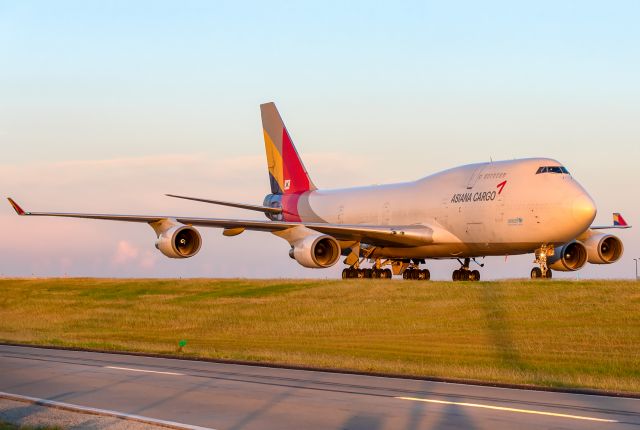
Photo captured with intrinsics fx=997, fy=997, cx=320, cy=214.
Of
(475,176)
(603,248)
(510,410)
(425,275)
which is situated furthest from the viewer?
(425,275)

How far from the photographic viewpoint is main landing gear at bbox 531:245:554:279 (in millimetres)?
41219

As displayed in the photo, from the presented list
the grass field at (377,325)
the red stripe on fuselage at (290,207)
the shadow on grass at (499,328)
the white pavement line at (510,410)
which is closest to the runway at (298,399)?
the white pavement line at (510,410)

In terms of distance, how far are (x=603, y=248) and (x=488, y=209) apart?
678 centimetres

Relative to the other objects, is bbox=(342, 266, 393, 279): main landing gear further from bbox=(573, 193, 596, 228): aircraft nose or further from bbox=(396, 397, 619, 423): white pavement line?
bbox=(396, 397, 619, 423): white pavement line

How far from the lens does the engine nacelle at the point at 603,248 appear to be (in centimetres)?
4469

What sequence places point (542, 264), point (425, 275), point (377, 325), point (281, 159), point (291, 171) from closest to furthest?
point (377, 325), point (542, 264), point (425, 275), point (291, 171), point (281, 159)

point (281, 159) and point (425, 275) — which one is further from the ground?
point (281, 159)

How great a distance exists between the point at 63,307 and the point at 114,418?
122 feet

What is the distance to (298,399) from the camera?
1505 cm

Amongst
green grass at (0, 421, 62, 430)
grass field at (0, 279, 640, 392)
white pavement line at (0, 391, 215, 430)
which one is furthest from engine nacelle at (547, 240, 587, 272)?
green grass at (0, 421, 62, 430)

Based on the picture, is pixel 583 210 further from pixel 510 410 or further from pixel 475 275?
pixel 510 410

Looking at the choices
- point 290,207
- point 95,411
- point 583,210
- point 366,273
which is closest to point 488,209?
point 583,210

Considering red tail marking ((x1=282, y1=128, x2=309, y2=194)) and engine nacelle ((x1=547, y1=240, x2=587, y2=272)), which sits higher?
red tail marking ((x1=282, y1=128, x2=309, y2=194))

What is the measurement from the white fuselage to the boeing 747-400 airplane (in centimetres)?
4
